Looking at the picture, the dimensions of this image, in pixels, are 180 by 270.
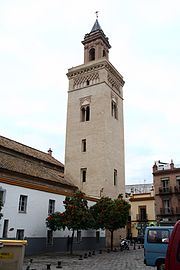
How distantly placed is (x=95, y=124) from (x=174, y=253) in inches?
1192

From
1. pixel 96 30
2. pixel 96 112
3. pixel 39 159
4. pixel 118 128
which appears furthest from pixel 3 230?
pixel 96 30

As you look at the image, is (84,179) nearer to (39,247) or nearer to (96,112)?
(96,112)

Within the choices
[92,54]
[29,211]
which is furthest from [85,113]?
[29,211]

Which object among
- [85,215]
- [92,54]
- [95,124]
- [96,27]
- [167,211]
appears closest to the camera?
[85,215]

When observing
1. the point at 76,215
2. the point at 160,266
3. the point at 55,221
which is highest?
the point at 76,215

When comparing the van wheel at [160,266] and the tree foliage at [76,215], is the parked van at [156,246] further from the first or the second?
the tree foliage at [76,215]

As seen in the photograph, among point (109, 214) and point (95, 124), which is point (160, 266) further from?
point (95, 124)

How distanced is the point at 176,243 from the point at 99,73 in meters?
33.2

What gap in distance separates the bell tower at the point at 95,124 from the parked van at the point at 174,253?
26974mm

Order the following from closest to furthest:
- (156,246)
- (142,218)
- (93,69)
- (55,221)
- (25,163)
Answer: (156,246) → (55,221) → (25,163) → (93,69) → (142,218)

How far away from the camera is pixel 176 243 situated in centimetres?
442

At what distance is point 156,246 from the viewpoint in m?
12.1

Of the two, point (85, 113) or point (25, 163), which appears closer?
point (25, 163)

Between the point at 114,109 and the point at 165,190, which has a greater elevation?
the point at 114,109
